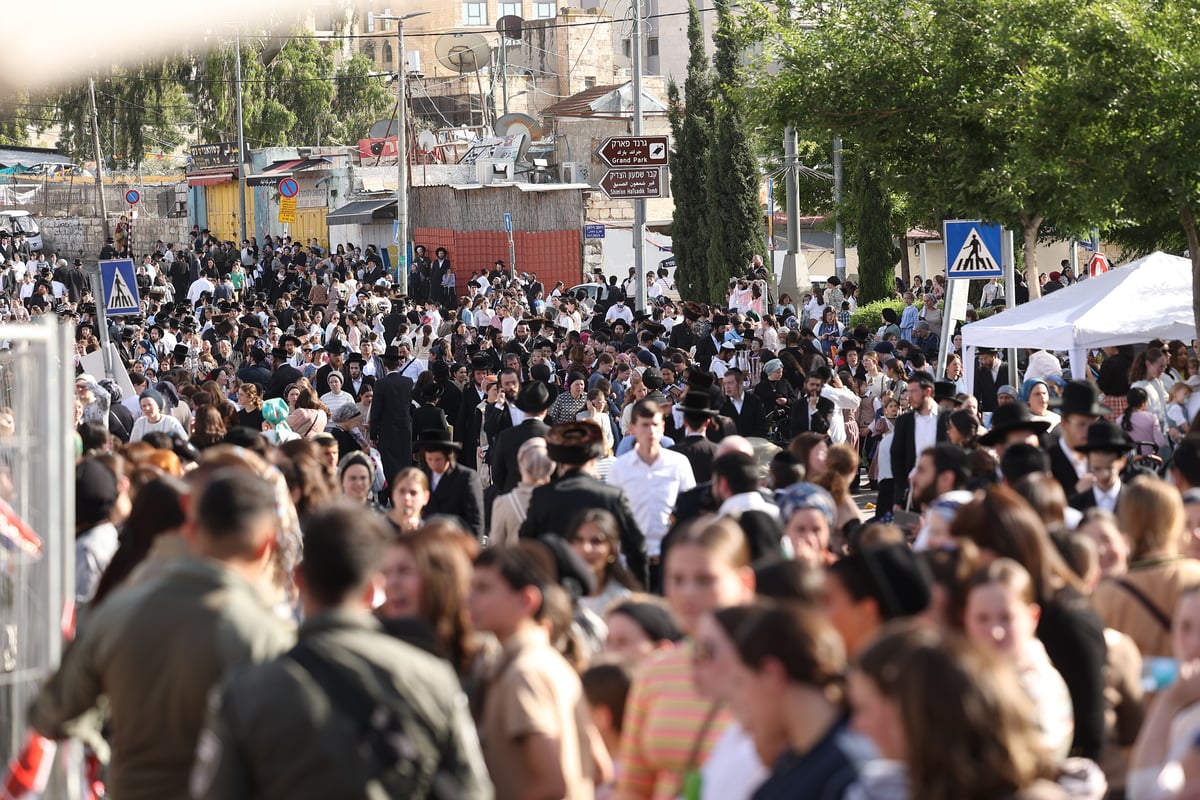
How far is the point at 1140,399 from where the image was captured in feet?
38.4

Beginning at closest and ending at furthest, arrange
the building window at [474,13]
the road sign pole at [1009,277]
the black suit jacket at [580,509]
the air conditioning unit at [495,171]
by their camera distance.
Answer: the black suit jacket at [580,509] < the road sign pole at [1009,277] < the air conditioning unit at [495,171] < the building window at [474,13]

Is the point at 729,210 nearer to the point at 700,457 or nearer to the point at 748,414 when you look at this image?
the point at 748,414

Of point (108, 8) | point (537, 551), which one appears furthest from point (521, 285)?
point (537, 551)

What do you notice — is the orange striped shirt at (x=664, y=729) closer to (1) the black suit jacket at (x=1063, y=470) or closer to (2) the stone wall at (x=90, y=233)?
(1) the black suit jacket at (x=1063, y=470)

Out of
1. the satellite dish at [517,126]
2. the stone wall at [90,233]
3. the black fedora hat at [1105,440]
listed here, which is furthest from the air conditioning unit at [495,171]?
the black fedora hat at [1105,440]

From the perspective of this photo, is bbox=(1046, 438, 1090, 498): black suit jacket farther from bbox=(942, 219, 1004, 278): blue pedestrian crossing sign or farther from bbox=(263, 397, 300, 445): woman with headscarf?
bbox=(263, 397, 300, 445): woman with headscarf

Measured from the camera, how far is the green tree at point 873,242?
34.9 meters

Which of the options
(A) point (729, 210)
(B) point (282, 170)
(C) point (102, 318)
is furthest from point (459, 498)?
(B) point (282, 170)

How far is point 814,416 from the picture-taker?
14.0m

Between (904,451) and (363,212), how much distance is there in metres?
36.9

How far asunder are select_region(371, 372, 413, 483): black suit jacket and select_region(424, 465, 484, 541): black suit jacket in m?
5.27

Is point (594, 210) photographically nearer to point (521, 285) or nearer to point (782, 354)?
point (521, 285)

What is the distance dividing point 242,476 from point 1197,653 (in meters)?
2.55

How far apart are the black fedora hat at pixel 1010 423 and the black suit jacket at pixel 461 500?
285 centimetres
